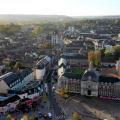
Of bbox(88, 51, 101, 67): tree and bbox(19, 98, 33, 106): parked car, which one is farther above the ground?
bbox(88, 51, 101, 67): tree

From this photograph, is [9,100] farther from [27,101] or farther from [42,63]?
[42,63]

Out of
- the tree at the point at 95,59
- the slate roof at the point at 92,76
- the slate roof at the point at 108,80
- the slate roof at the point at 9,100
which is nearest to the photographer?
the slate roof at the point at 9,100

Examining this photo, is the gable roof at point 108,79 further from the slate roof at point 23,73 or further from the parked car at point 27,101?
the slate roof at point 23,73

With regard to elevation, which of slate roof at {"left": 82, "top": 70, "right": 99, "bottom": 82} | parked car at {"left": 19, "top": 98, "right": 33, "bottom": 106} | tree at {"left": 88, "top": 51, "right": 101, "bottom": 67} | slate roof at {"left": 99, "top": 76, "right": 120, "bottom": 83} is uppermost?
slate roof at {"left": 82, "top": 70, "right": 99, "bottom": 82}

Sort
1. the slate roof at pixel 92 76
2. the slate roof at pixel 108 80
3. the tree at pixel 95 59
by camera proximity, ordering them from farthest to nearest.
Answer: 1. the tree at pixel 95 59
2. the slate roof at pixel 92 76
3. the slate roof at pixel 108 80

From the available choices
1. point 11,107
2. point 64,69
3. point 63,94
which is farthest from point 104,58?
point 11,107

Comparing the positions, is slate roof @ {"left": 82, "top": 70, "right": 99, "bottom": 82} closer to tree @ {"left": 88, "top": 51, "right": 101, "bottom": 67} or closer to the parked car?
the parked car

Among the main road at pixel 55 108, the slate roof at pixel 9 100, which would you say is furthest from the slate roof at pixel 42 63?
the slate roof at pixel 9 100

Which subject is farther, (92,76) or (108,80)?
(92,76)

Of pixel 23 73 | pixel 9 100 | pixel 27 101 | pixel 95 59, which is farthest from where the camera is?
pixel 95 59

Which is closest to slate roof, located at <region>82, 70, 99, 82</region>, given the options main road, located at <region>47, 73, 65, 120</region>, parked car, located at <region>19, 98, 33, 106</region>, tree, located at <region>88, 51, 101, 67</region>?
main road, located at <region>47, 73, 65, 120</region>

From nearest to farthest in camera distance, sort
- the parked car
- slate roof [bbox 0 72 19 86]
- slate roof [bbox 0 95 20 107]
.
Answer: slate roof [bbox 0 95 20 107]
the parked car
slate roof [bbox 0 72 19 86]

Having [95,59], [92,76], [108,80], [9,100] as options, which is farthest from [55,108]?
[95,59]
